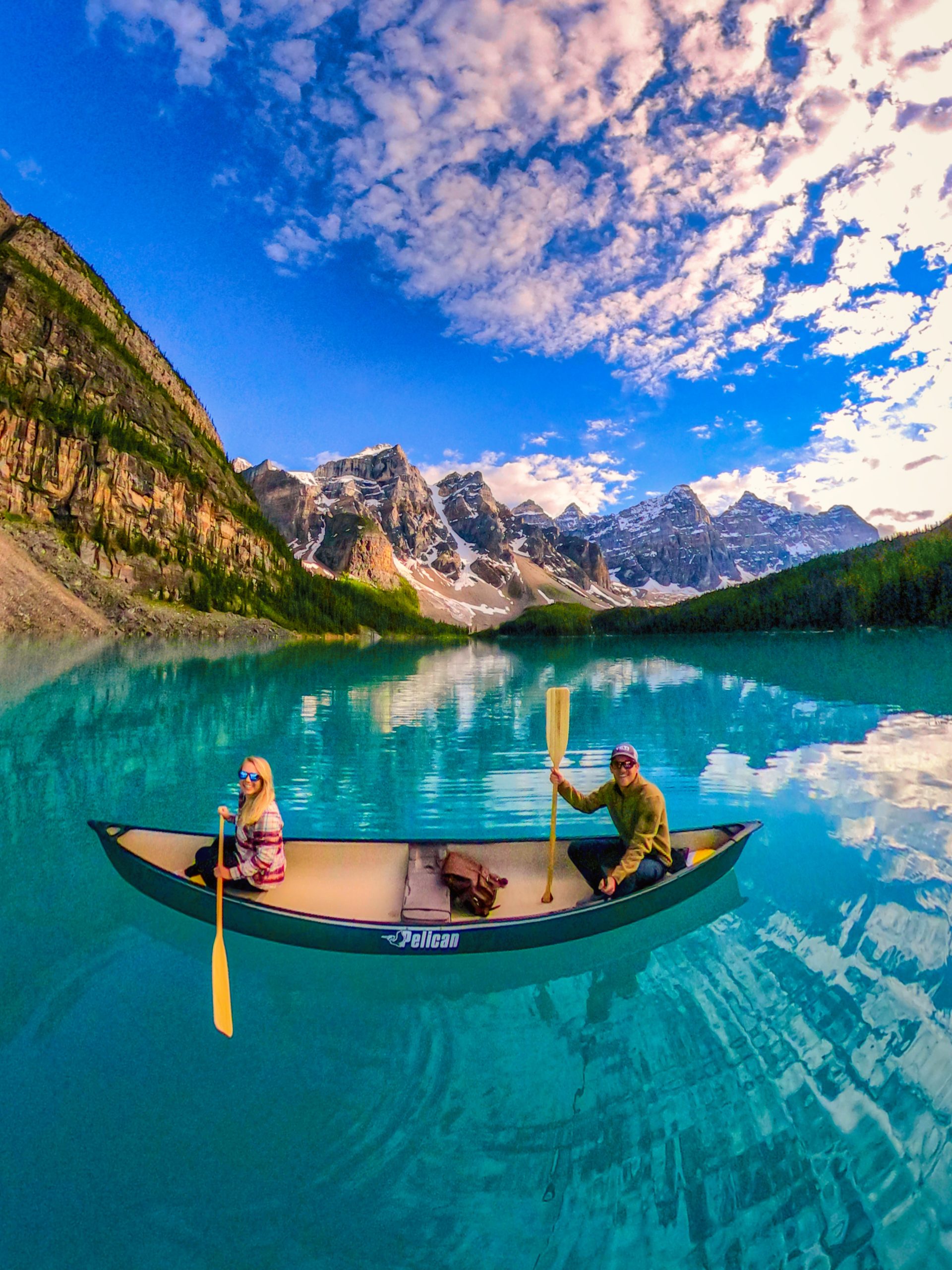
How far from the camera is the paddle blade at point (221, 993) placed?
20.4 ft

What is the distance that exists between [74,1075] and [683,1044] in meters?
6.50

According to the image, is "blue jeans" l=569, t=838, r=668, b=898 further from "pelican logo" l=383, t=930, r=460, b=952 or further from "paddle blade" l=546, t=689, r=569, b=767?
"pelican logo" l=383, t=930, r=460, b=952

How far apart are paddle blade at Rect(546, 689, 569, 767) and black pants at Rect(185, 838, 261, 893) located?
531 centimetres

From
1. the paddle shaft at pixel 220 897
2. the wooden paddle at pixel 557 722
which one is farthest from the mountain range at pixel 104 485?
the wooden paddle at pixel 557 722

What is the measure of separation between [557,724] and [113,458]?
134 m

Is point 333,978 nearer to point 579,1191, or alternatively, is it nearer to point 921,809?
point 579,1191

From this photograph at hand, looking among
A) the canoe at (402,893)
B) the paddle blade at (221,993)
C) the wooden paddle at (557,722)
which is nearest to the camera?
the paddle blade at (221,993)

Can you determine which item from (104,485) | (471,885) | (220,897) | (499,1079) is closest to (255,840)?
(220,897)

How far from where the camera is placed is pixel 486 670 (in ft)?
225

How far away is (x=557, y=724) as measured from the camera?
10.5 metres

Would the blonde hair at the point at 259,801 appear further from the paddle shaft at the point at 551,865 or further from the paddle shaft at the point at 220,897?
the paddle shaft at the point at 551,865

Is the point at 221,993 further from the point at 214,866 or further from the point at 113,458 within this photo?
the point at 113,458

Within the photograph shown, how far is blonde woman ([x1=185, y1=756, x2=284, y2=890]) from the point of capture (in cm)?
791

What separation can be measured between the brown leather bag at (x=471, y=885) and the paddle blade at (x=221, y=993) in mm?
3127
